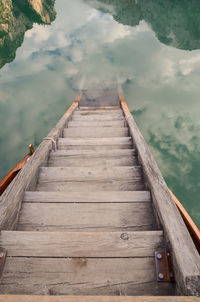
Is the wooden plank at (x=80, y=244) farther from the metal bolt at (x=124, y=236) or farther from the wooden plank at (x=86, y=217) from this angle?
the wooden plank at (x=86, y=217)

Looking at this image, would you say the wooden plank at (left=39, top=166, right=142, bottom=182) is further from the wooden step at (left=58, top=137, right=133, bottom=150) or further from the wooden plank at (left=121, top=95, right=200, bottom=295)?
the wooden step at (left=58, top=137, right=133, bottom=150)

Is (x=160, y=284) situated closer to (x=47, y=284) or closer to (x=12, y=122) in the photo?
(x=47, y=284)

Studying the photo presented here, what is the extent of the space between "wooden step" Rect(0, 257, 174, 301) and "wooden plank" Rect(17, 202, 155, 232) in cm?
32

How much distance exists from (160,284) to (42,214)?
101 centimetres

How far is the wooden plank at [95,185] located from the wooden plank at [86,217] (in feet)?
1.02

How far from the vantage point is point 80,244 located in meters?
1.15

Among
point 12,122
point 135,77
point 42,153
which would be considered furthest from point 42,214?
point 135,77

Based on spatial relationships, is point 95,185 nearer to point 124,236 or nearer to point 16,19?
point 124,236

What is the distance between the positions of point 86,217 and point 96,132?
7.85ft

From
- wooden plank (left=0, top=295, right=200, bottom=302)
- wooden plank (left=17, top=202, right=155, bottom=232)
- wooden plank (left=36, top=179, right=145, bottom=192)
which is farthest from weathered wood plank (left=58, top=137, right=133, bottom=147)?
wooden plank (left=0, top=295, right=200, bottom=302)

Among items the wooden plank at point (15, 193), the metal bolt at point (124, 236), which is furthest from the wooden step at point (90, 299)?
the wooden plank at point (15, 193)

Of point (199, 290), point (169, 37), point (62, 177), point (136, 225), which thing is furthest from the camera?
point (169, 37)

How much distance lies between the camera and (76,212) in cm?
152

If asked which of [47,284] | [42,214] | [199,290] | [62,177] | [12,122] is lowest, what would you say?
[12,122]
